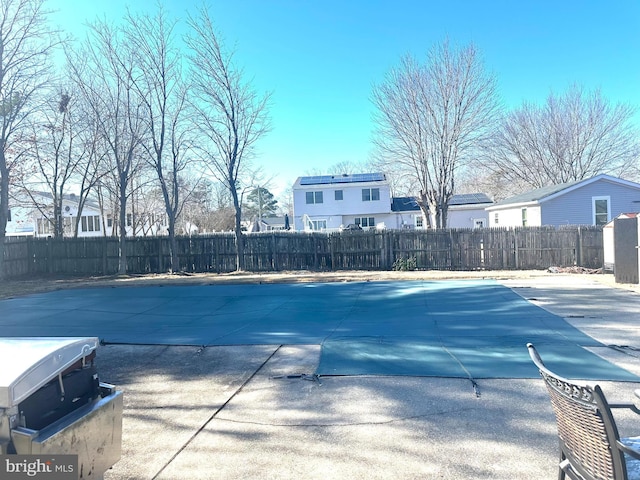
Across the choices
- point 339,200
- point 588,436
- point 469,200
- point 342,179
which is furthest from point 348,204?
point 588,436

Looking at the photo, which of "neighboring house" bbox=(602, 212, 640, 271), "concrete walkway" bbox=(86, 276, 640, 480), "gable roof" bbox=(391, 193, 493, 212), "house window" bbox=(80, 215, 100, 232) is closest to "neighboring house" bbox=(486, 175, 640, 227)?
"neighboring house" bbox=(602, 212, 640, 271)

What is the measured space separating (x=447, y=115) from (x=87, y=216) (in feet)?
121

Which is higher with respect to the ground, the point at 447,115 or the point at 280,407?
the point at 447,115

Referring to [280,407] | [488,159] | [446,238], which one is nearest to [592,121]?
[488,159]

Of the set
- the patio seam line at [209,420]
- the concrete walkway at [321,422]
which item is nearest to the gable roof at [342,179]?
the concrete walkway at [321,422]

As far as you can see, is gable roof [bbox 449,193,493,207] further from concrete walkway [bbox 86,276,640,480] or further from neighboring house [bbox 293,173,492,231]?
concrete walkway [bbox 86,276,640,480]

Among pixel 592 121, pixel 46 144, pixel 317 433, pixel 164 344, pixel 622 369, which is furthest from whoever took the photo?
pixel 592 121

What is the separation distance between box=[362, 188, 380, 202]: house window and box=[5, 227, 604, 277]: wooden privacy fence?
1763 centimetres

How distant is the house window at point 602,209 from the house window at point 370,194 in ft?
55.8

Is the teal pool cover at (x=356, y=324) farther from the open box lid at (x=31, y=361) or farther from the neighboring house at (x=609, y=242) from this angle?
the neighboring house at (x=609, y=242)

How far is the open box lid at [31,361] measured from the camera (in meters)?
1.96

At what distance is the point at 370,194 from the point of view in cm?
3666

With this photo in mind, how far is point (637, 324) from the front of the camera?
23.8 ft

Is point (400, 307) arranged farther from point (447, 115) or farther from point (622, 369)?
point (447, 115)
